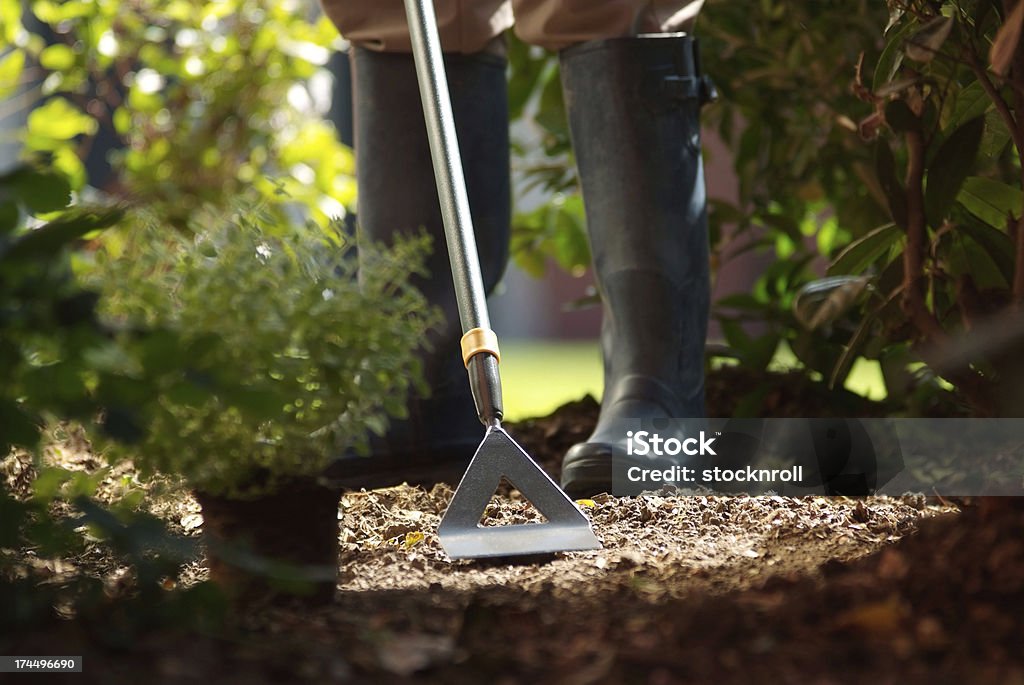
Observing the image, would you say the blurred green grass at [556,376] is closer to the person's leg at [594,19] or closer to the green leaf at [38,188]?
the person's leg at [594,19]

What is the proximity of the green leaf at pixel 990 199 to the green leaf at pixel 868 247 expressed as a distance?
0.09 m

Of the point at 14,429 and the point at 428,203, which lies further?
the point at 428,203

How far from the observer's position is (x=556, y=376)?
450 cm

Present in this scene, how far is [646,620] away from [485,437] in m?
0.36

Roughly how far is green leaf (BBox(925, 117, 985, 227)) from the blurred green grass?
2.16 ft

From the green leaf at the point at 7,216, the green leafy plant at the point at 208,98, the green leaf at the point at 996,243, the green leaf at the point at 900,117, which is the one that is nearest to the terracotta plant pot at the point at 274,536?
the green leaf at the point at 7,216

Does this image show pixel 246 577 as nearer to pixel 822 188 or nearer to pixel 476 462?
pixel 476 462

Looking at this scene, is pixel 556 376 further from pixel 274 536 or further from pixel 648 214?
pixel 274 536

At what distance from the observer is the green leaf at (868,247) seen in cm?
141

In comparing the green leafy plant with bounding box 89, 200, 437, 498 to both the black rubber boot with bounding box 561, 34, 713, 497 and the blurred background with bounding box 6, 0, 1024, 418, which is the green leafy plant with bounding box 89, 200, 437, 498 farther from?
the black rubber boot with bounding box 561, 34, 713, 497

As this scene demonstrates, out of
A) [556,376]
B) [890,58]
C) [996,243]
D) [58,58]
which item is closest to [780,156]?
[996,243]

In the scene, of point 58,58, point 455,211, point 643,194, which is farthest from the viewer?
point 58,58

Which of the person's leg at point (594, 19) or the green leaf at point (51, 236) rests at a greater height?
the person's leg at point (594, 19)

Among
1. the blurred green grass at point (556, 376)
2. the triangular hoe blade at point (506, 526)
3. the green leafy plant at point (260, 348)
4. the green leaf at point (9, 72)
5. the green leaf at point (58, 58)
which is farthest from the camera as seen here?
the blurred green grass at point (556, 376)
